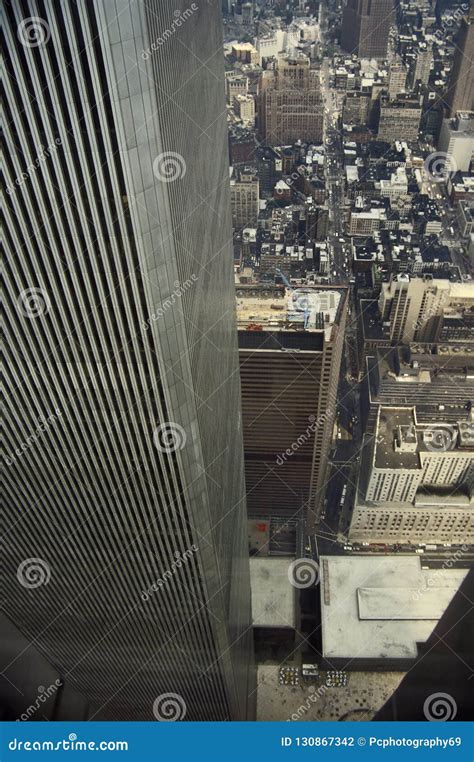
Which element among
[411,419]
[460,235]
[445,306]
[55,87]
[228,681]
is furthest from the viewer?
[460,235]

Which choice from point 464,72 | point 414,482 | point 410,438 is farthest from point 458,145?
point 414,482

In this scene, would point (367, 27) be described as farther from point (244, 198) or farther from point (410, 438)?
point (410, 438)

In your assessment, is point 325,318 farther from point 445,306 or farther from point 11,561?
point 445,306

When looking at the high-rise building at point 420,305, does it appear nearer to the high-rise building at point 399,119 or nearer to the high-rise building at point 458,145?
the high-rise building at point 458,145

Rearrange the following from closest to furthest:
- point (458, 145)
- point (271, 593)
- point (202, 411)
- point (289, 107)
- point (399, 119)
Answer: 1. point (202, 411)
2. point (271, 593)
3. point (458, 145)
4. point (289, 107)
5. point (399, 119)

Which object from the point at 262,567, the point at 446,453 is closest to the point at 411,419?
the point at 446,453
